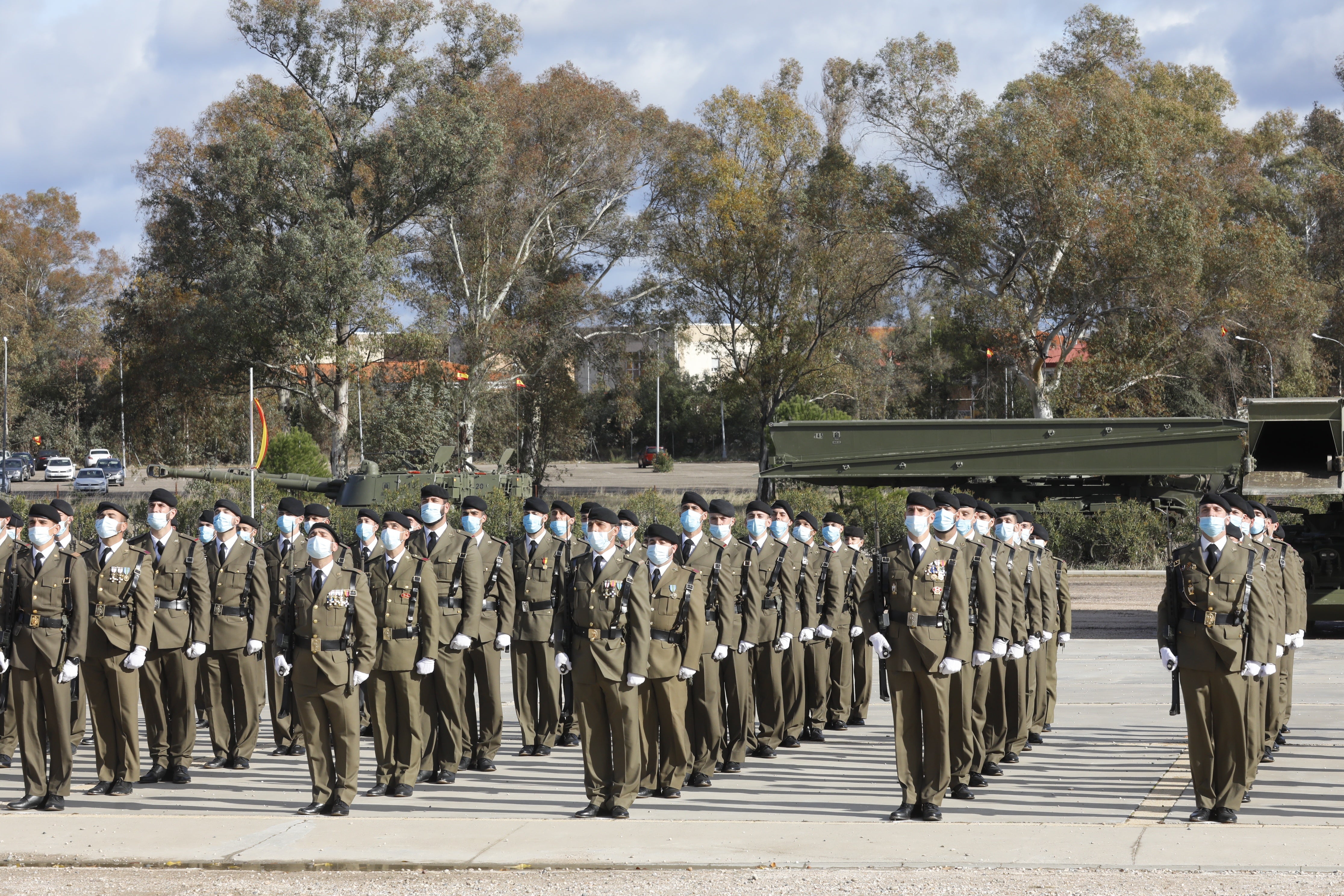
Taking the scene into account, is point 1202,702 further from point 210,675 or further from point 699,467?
point 699,467

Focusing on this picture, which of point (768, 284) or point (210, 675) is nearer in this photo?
point (210, 675)

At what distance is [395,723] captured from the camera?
359 inches

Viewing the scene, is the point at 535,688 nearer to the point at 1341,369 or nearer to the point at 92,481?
the point at 1341,369

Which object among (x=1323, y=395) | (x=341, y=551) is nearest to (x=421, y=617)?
(x=341, y=551)

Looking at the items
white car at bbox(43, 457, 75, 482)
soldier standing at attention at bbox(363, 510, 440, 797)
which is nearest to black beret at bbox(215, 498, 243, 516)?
soldier standing at attention at bbox(363, 510, 440, 797)

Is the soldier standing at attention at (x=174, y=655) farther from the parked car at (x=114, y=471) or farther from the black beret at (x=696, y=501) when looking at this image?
the parked car at (x=114, y=471)

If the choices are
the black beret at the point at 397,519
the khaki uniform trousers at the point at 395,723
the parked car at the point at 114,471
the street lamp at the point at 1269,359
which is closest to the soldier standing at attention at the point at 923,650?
the khaki uniform trousers at the point at 395,723

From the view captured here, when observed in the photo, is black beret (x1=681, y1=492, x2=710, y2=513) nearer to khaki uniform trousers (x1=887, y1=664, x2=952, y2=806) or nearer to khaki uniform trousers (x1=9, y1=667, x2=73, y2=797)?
khaki uniform trousers (x1=887, y1=664, x2=952, y2=806)

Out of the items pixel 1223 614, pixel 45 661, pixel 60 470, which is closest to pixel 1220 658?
pixel 1223 614

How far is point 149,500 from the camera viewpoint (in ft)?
33.8

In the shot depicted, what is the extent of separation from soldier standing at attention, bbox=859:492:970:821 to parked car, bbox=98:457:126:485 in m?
52.3

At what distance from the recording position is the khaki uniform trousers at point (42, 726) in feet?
28.6

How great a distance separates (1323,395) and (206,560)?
47.0m

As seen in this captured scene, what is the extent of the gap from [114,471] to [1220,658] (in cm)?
5764
